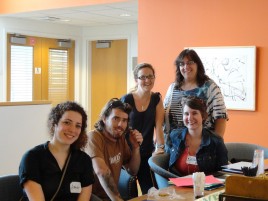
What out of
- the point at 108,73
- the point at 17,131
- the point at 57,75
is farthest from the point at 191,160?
the point at 57,75

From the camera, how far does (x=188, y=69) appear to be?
3094 mm

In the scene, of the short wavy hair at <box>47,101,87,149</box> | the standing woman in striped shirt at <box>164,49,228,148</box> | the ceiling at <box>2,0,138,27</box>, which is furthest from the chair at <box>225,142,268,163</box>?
the ceiling at <box>2,0,138,27</box>

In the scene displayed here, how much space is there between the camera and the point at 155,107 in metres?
3.15

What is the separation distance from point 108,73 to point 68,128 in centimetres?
551

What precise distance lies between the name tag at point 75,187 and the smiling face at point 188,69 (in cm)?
131

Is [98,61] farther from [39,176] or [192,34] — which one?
[39,176]

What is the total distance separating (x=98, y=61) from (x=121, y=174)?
522cm

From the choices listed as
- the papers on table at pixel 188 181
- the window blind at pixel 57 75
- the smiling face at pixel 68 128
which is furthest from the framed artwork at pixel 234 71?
the window blind at pixel 57 75

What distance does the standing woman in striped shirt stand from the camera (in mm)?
3090

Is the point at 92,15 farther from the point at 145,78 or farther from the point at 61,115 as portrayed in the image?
the point at 61,115

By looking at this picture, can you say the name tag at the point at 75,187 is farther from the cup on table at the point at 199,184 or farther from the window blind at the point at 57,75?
the window blind at the point at 57,75

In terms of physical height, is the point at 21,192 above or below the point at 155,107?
below

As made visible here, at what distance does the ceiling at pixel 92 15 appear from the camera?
5.57 m

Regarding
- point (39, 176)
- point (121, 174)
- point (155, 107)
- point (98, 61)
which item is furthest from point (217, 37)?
point (98, 61)
